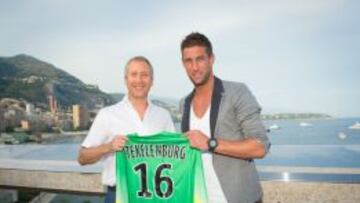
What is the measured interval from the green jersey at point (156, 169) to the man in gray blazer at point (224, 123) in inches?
4.5

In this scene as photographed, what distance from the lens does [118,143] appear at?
1681 millimetres

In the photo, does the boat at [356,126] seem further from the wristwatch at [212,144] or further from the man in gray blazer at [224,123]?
the wristwatch at [212,144]

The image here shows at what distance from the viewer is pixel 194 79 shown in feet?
5.21

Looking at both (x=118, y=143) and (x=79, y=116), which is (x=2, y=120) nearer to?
(x=79, y=116)

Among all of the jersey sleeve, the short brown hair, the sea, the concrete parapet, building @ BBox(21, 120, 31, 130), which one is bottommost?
the concrete parapet

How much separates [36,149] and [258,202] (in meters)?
4.46

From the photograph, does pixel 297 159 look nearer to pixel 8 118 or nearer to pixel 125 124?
pixel 125 124

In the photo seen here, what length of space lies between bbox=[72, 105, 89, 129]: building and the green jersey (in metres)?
3.54

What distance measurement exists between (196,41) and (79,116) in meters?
4.97

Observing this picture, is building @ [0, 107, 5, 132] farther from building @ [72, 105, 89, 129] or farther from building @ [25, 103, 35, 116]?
building @ [72, 105, 89, 129]

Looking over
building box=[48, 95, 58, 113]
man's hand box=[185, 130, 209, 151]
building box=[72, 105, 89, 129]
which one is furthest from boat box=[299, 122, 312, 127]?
man's hand box=[185, 130, 209, 151]

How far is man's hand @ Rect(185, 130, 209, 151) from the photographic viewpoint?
141 centimetres

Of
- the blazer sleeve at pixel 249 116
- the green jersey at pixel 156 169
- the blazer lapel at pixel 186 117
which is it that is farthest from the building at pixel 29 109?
the blazer sleeve at pixel 249 116

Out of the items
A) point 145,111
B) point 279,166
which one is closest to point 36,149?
point 279,166
